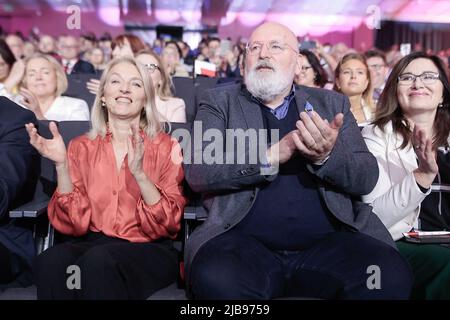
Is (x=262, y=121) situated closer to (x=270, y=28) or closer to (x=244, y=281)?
(x=270, y=28)

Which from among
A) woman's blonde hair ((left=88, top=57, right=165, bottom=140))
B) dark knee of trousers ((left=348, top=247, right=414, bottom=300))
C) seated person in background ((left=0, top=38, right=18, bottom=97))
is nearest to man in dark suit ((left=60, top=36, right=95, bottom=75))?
seated person in background ((left=0, top=38, right=18, bottom=97))

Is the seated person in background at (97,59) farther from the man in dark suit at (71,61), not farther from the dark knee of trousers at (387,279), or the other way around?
the dark knee of trousers at (387,279)

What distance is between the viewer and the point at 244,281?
5.60 ft

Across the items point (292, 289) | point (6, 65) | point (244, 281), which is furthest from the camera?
point (6, 65)

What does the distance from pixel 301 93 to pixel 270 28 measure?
0.30m

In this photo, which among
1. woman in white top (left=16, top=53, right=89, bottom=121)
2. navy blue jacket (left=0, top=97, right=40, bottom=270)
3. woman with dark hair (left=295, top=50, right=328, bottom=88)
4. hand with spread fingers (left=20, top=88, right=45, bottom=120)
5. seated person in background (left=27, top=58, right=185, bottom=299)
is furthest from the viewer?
woman with dark hair (left=295, top=50, right=328, bottom=88)

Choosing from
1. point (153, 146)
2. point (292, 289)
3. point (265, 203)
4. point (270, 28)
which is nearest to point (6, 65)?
point (153, 146)

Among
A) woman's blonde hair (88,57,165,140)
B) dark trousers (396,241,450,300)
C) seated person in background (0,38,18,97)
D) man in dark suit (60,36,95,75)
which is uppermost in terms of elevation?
man in dark suit (60,36,95,75)

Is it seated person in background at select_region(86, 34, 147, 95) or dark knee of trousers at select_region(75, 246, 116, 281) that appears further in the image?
seated person in background at select_region(86, 34, 147, 95)

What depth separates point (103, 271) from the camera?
176 centimetres

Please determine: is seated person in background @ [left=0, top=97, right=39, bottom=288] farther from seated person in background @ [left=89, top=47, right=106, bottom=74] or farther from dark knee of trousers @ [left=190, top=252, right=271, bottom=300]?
seated person in background @ [left=89, top=47, right=106, bottom=74]

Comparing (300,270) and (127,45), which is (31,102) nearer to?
(127,45)

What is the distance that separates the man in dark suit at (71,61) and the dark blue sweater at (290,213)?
417 centimetres

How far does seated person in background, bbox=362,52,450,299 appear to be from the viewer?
197 cm
